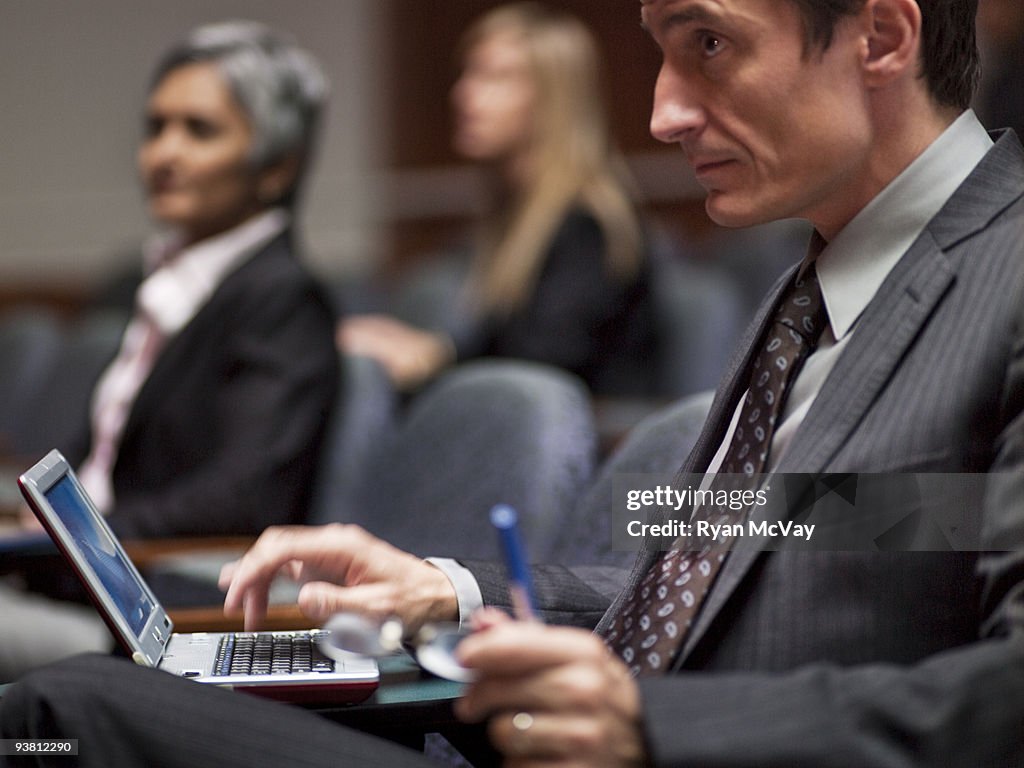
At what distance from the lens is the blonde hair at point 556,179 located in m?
2.74

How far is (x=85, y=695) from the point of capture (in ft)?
2.33

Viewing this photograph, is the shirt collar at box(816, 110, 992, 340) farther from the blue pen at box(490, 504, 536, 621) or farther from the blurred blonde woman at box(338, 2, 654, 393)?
the blurred blonde woman at box(338, 2, 654, 393)

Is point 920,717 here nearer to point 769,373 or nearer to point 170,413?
point 769,373

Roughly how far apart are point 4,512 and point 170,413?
274 mm

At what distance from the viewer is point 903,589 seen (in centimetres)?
73

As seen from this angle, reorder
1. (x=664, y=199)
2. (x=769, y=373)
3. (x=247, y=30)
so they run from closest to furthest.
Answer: (x=769, y=373) < (x=247, y=30) < (x=664, y=199)

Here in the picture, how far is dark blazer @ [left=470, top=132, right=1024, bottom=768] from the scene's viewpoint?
0.64m

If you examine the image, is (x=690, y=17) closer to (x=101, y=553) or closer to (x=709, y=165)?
(x=709, y=165)

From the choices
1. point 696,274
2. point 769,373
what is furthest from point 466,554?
point 696,274

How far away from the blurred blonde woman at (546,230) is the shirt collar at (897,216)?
5.86 ft

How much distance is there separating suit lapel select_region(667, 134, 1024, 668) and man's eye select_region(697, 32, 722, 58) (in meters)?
0.18

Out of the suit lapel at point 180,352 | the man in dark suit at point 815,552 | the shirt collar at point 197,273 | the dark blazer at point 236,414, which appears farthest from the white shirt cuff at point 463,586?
the shirt collar at point 197,273

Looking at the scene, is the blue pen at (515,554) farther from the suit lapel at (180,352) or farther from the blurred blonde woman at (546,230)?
the blurred blonde woman at (546,230)

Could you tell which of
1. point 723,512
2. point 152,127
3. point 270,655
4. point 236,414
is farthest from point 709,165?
point 152,127
